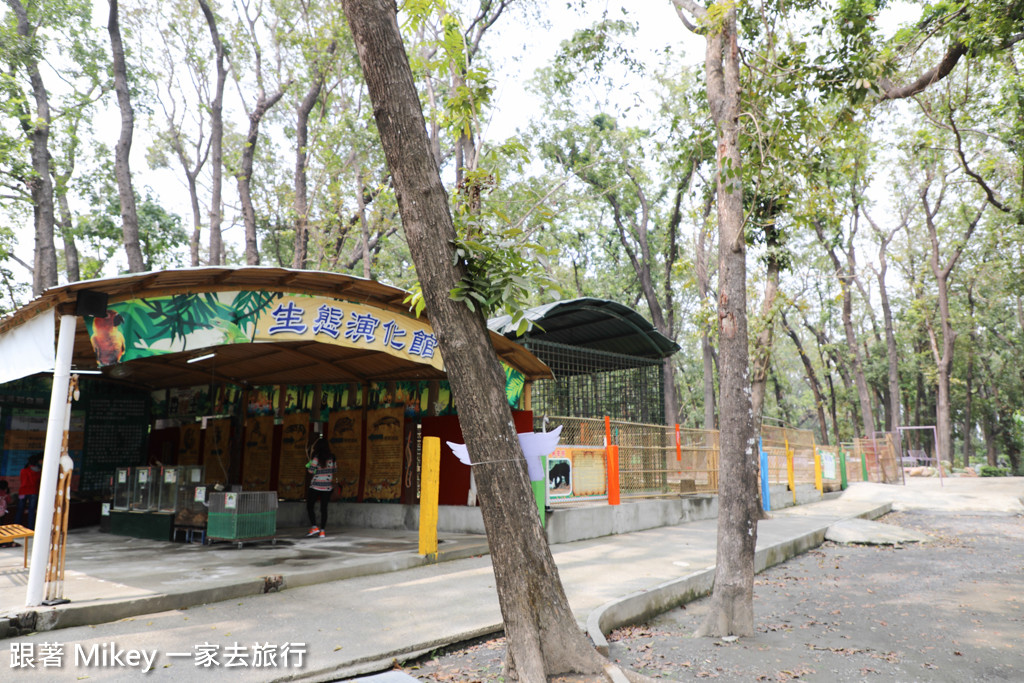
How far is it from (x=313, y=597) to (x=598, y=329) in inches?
394

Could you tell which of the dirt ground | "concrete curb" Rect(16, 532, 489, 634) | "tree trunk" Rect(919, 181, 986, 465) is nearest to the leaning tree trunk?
the dirt ground

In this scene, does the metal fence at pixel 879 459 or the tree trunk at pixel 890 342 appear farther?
the tree trunk at pixel 890 342

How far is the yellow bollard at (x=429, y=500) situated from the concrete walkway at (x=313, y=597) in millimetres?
254

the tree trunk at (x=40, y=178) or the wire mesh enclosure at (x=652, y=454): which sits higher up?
the tree trunk at (x=40, y=178)

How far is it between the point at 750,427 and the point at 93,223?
21.2m

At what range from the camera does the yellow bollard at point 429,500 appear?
8508 millimetres

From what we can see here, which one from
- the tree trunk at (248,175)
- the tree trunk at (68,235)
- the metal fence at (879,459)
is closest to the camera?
the tree trunk at (248,175)

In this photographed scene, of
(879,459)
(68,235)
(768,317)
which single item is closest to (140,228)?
(68,235)

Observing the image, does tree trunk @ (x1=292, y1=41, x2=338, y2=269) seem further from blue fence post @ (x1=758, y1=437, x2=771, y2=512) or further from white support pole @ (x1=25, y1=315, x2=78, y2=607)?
blue fence post @ (x1=758, y1=437, x2=771, y2=512)

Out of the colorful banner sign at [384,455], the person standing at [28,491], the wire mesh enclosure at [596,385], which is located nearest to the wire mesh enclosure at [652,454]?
the wire mesh enclosure at [596,385]

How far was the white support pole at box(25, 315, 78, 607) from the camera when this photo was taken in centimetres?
556

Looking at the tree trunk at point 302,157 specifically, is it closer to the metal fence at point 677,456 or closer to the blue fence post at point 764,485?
the metal fence at point 677,456

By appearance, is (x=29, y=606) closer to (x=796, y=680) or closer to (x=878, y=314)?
(x=796, y=680)

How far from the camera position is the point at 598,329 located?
49.8ft
